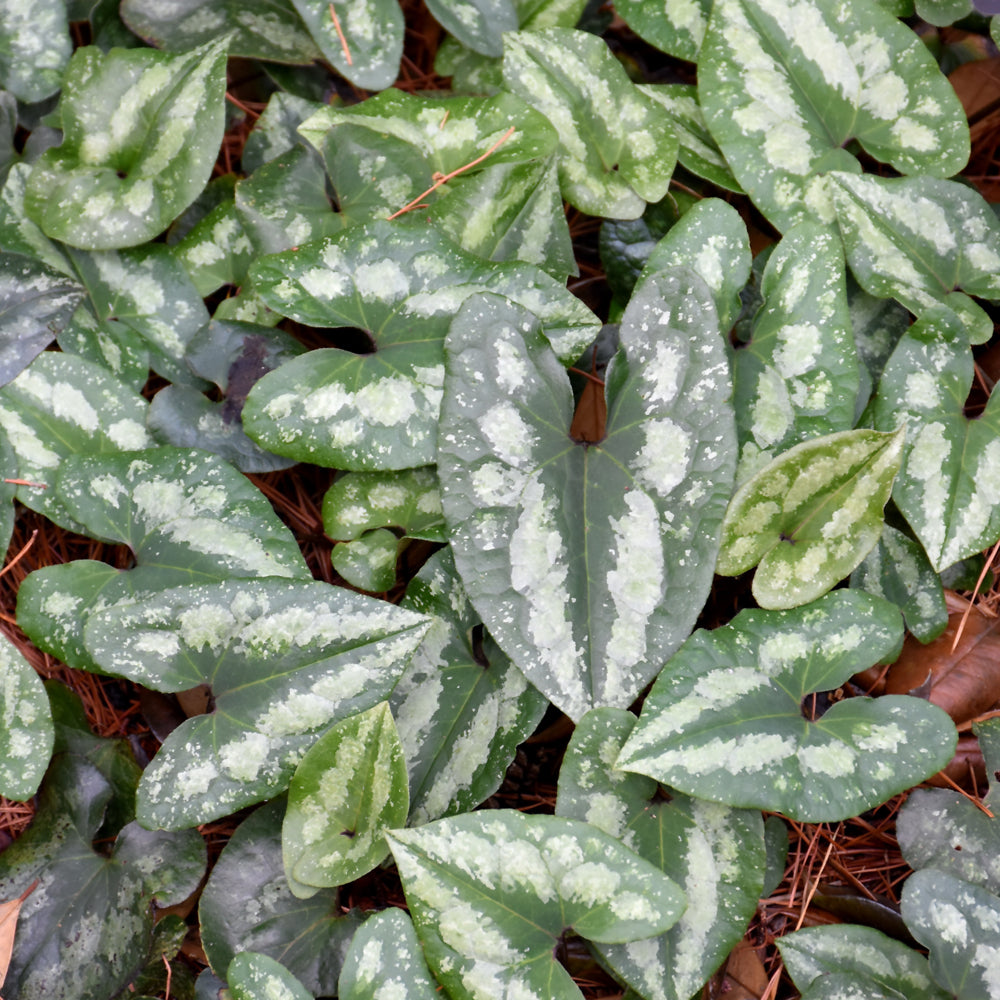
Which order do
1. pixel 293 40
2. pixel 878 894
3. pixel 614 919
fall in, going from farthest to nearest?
pixel 293 40 < pixel 878 894 < pixel 614 919

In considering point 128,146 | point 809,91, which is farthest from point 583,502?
point 128,146

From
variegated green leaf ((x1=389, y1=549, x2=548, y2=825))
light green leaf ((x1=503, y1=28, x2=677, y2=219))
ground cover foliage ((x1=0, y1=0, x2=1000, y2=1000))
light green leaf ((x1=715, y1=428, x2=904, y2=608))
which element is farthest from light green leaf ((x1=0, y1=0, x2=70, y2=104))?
light green leaf ((x1=715, y1=428, x2=904, y2=608))

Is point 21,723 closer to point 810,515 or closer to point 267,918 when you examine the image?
point 267,918

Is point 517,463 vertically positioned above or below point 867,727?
above

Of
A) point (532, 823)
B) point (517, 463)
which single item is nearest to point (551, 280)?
point (517, 463)

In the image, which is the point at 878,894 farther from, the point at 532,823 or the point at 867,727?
the point at 532,823

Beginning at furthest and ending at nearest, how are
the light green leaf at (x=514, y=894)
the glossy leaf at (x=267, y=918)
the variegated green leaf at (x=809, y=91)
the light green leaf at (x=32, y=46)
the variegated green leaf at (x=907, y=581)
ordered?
the light green leaf at (x=32, y=46) → the variegated green leaf at (x=809, y=91) → the variegated green leaf at (x=907, y=581) → the glossy leaf at (x=267, y=918) → the light green leaf at (x=514, y=894)

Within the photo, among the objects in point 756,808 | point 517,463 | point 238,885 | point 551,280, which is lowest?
point 238,885

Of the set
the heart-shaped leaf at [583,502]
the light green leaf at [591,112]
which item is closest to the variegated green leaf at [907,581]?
the heart-shaped leaf at [583,502]

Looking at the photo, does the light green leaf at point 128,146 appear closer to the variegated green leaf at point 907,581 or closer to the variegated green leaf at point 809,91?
the variegated green leaf at point 809,91
